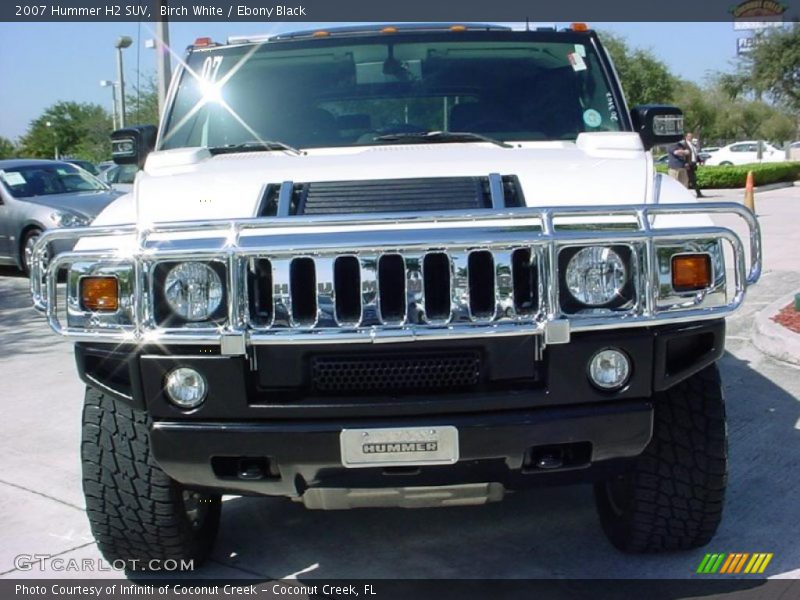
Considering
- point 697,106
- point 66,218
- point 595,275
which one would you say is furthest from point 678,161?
point 697,106

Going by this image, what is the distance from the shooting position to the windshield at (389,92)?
13.7ft

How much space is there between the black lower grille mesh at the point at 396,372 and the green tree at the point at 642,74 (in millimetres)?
42383

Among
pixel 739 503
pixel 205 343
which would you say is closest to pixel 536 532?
pixel 739 503

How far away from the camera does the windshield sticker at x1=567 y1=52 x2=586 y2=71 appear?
173 inches

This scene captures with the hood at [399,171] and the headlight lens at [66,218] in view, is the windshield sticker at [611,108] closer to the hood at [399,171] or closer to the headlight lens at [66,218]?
the hood at [399,171]

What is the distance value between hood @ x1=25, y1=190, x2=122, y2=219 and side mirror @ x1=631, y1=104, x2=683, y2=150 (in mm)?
8837

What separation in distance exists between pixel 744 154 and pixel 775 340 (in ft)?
132

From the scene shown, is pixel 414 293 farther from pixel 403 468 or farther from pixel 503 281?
pixel 403 468

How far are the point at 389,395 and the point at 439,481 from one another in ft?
1.10

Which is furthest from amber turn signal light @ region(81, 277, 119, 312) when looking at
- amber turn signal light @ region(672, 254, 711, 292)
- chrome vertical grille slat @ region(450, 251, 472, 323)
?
amber turn signal light @ region(672, 254, 711, 292)

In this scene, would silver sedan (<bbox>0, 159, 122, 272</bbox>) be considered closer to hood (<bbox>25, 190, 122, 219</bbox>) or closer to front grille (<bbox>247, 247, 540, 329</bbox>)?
hood (<bbox>25, 190, 122, 219</bbox>)

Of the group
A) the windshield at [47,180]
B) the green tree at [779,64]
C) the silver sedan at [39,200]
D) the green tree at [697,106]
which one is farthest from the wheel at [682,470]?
the green tree at [697,106]

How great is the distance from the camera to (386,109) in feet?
13.9

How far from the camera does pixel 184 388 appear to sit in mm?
2934
